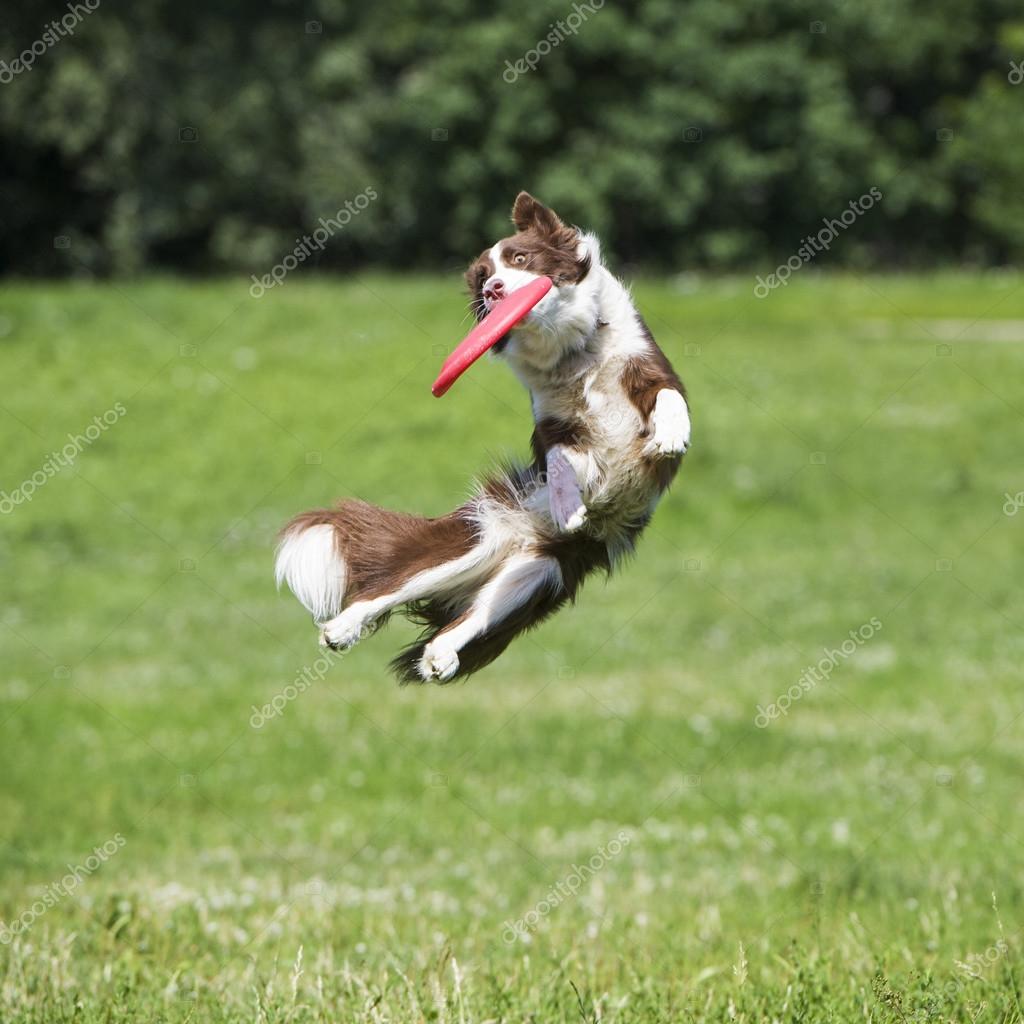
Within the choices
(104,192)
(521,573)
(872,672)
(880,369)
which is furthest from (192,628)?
(104,192)

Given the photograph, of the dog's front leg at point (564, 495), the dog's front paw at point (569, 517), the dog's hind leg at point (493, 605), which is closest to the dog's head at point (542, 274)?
the dog's front leg at point (564, 495)

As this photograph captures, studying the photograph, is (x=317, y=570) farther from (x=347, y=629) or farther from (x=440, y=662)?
(x=440, y=662)

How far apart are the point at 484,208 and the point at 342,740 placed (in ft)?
100

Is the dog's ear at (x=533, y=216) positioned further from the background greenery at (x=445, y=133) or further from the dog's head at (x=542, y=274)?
the background greenery at (x=445, y=133)

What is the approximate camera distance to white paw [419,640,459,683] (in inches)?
162

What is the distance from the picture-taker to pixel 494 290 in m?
4.12

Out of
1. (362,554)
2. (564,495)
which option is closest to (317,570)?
(362,554)

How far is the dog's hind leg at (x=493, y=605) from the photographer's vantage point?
13.6 ft

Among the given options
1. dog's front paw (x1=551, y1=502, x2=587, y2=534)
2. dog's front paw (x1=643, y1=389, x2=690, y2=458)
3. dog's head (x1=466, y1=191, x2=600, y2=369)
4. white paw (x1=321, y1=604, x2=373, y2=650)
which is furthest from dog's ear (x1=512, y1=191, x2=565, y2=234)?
white paw (x1=321, y1=604, x2=373, y2=650)

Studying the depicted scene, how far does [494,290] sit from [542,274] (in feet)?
0.52

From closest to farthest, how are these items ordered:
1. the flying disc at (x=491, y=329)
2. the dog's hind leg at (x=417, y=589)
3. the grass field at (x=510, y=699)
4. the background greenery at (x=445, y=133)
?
the flying disc at (x=491, y=329) < the dog's hind leg at (x=417, y=589) < the grass field at (x=510, y=699) < the background greenery at (x=445, y=133)

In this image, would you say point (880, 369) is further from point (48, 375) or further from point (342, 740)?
point (342, 740)

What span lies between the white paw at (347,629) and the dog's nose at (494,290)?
0.88 m

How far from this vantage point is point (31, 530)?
21062mm
